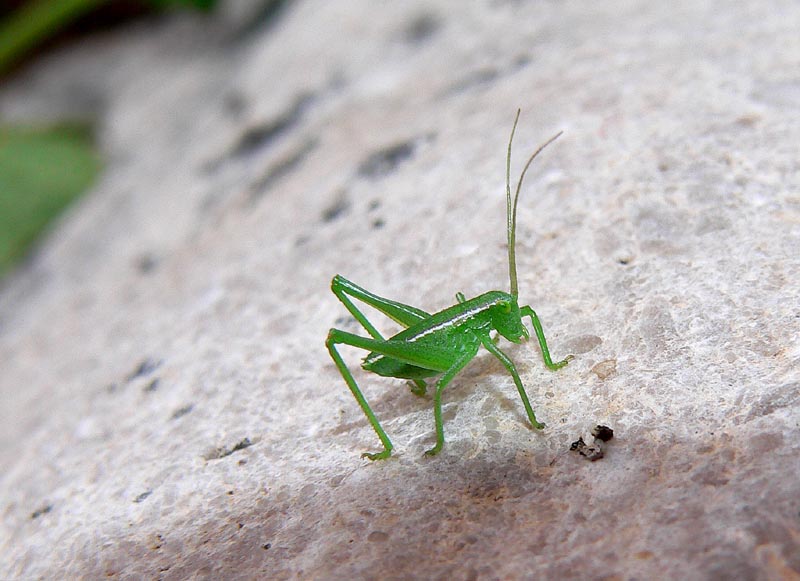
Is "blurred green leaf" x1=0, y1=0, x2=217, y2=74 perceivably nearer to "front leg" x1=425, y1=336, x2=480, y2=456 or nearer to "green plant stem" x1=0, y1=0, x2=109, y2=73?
"green plant stem" x1=0, y1=0, x2=109, y2=73

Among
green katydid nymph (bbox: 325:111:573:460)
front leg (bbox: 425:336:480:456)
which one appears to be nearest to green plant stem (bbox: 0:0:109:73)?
green katydid nymph (bbox: 325:111:573:460)

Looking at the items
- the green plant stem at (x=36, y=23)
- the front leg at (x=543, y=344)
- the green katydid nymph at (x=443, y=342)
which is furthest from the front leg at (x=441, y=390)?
the green plant stem at (x=36, y=23)

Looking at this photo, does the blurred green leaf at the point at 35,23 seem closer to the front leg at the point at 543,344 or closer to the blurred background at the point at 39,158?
the blurred background at the point at 39,158

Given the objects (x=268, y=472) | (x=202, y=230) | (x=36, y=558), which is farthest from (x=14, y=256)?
(x=268, y=472)

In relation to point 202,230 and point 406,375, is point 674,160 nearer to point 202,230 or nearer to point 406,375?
point 406,375

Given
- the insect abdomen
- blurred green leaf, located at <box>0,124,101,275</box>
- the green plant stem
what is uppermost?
the green plant stem
